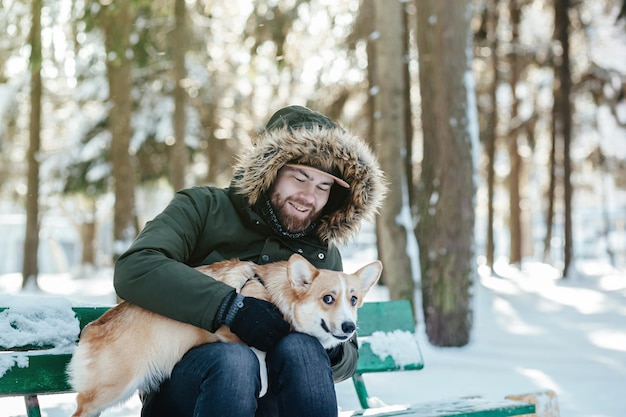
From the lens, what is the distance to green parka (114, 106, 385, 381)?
2.97 metres

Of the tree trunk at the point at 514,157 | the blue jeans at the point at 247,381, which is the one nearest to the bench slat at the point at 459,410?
the blue jeans at the point at 247,381

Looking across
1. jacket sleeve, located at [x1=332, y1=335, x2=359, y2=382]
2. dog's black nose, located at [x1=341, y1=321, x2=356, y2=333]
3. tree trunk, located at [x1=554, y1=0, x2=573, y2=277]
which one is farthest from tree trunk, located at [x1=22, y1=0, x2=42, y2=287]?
dog's black nose, located at [x1=341, y1=321, x2=356, y2=333]

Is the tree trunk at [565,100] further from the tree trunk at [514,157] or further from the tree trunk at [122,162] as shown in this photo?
the tree trunk at [122,162]

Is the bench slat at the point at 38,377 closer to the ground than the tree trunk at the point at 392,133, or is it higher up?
closer to the ground

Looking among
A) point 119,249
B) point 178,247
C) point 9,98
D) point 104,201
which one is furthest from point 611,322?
point 104,201

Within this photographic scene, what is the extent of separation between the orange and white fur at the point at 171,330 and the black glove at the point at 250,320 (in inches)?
4.9

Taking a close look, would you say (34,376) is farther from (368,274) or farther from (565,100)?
(565,100)

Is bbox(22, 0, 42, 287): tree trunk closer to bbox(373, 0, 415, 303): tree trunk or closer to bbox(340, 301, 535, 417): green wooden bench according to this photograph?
bbox(373, 0, 415, 303): tree trunk

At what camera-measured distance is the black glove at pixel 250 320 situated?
2.77m

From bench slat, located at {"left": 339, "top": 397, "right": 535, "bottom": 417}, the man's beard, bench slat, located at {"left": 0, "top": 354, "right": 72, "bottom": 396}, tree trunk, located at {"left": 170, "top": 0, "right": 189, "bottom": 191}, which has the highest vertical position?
tree trunk, located at {"left": 170, "top": 0, "right": 189, "bottom": 191}

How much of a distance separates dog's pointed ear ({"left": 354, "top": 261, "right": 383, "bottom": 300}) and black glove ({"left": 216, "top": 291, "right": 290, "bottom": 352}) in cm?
48

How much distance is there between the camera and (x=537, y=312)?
1095 centimetres

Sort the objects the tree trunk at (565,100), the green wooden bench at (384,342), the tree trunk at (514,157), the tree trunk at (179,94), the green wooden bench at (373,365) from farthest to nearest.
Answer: the tree trunk at (514,157) < the tree trunk at (565,100) < the tree trunk at (179,94) < the green wooden bench at (384,342) < the green wooden bench at (373,365)

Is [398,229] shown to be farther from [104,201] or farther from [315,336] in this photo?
[104,201]
